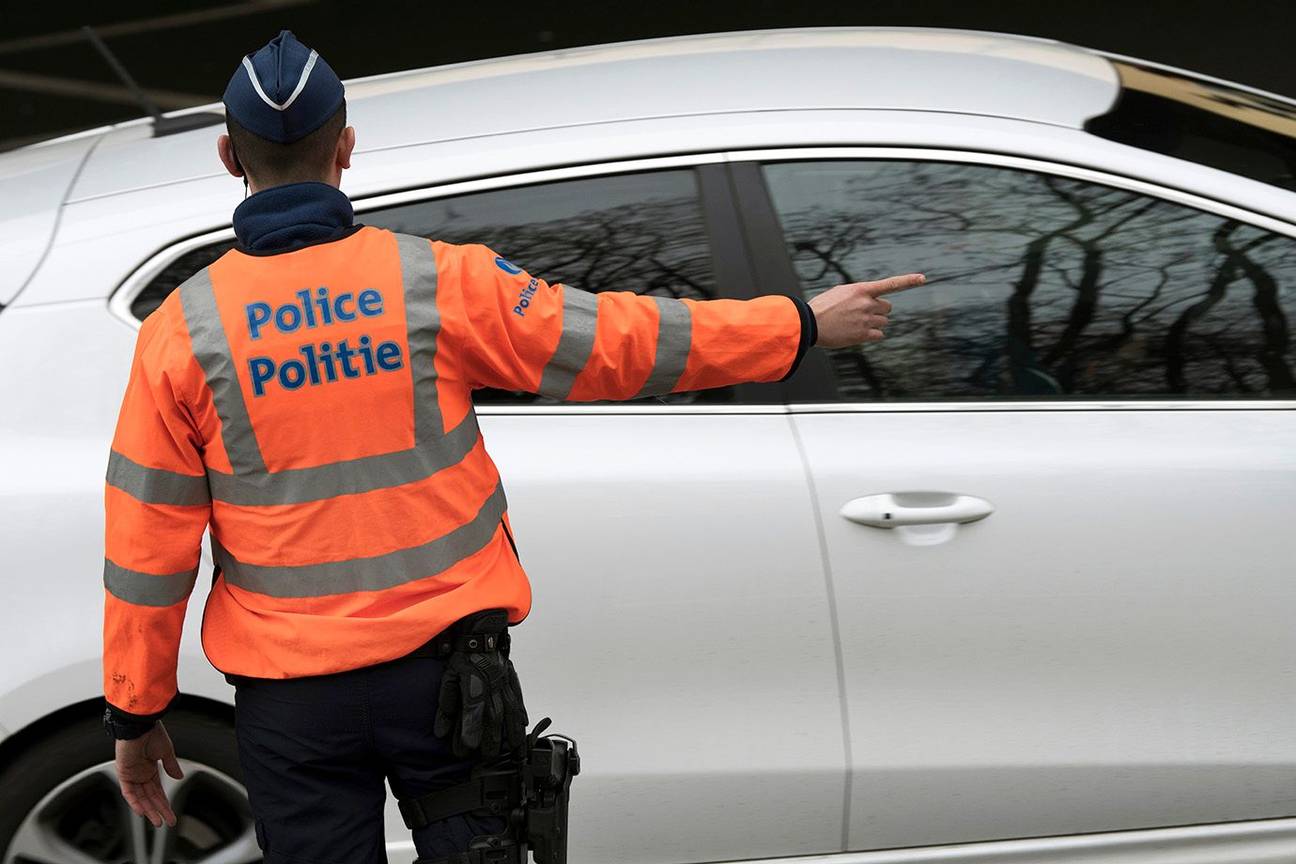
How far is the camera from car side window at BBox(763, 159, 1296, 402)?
10.5 feet

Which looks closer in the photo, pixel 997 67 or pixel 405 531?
pixel 405 531

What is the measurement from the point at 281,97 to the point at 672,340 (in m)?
0.61

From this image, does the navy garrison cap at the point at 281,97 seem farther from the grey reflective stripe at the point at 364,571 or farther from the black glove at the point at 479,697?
the black glove at the point at 479,697

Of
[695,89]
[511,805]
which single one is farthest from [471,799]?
[695,89]

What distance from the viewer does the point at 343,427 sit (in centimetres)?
233

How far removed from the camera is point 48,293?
10.4 ft

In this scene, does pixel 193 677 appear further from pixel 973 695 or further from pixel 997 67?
pixel 997 67

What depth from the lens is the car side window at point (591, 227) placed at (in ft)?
10.5

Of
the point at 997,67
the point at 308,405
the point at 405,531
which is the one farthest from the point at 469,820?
the point at 997,67

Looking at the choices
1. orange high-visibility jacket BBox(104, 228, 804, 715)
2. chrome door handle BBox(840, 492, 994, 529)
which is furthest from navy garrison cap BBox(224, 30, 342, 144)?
chrome door handle BBox(840, 492, 994, 529)

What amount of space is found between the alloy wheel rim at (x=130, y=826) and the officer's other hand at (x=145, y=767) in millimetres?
526

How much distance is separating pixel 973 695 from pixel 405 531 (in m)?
1.22

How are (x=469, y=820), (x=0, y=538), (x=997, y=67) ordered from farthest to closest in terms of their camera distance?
(x=997, y=67)
(x=0, y=538)
(x=469, y=820)

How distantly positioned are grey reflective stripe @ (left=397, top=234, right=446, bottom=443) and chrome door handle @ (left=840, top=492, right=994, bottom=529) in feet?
3.10
